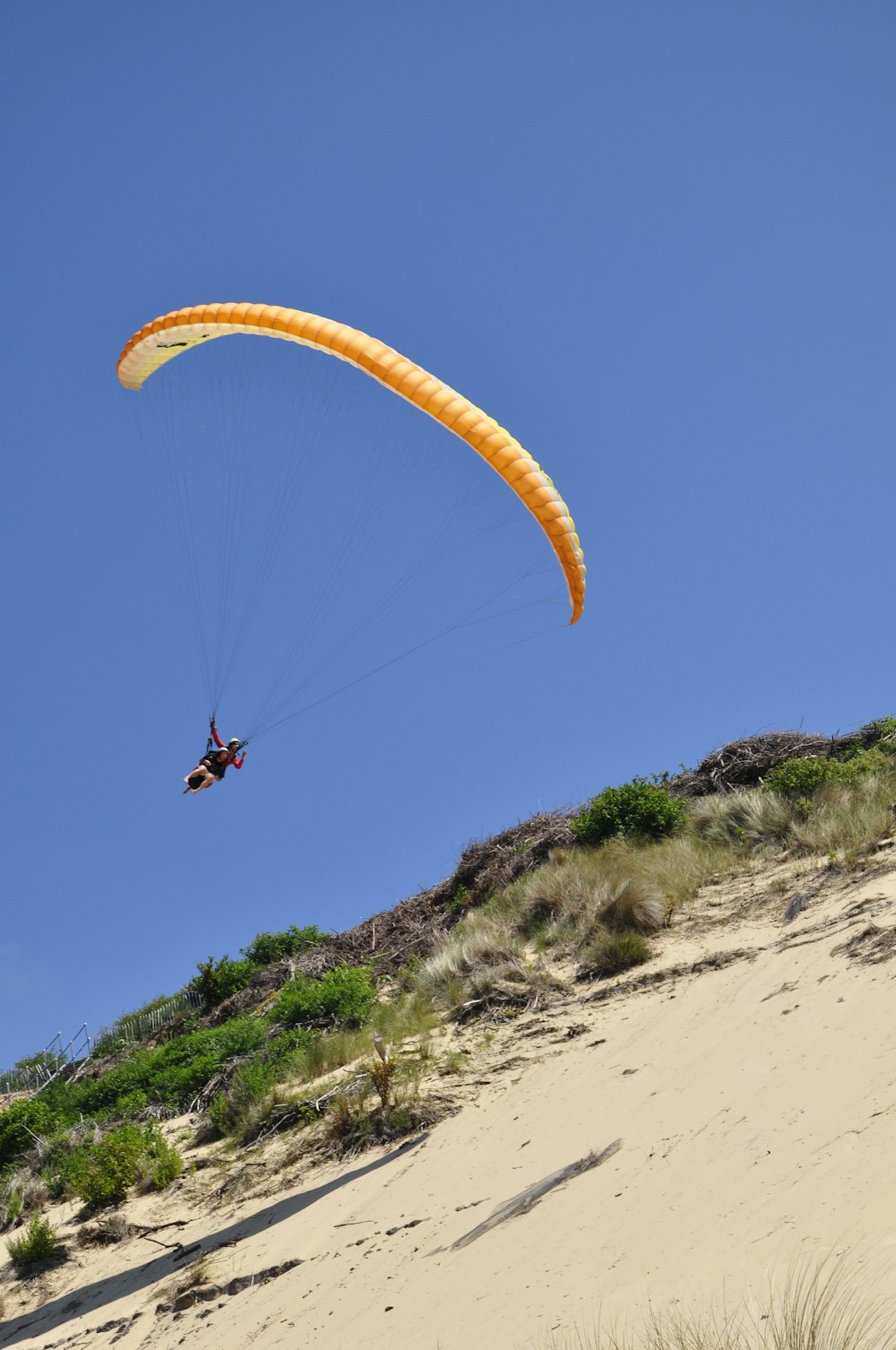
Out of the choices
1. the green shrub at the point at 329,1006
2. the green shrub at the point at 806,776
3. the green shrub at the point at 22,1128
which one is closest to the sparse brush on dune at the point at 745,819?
the green shrub at the point at 806,776

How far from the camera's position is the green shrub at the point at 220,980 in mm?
19141

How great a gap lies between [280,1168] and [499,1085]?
259cm

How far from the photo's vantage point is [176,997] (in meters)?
20.9

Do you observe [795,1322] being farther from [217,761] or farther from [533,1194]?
[217,761]

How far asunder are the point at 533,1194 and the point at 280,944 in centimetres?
1330

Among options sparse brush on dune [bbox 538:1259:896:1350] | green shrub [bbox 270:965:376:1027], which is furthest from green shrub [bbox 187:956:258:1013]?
sparse brush on dune [bbox 538:1259:896:1350]

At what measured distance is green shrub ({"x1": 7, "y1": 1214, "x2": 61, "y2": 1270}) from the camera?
35.8 ft

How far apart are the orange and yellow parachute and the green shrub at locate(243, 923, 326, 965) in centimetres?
996

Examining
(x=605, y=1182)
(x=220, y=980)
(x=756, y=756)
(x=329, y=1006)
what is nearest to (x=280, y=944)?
(x=220, y=980)

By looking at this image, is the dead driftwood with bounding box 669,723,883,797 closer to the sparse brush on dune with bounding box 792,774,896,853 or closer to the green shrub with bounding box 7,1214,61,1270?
the sparse brush on dune with bounding box 792,774,896,853

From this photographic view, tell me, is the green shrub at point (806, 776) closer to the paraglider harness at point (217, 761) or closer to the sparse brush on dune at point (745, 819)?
the sparse brush on dune at point (745, 819)

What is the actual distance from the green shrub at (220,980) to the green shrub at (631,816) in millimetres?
7385

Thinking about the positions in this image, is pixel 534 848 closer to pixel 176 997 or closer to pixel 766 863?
pixel 766 863

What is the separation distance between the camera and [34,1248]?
10.9 metres
